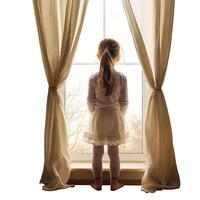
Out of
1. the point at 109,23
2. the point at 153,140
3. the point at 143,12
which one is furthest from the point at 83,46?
the point at 153,140

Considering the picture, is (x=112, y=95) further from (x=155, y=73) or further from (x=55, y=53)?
(x=55, y=53)

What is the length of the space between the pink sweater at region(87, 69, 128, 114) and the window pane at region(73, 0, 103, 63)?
→ 0.98ft

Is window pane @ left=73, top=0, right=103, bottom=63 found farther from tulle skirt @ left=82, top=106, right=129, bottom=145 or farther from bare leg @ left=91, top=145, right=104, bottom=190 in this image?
bare leg @ left=91, top=145, right=104, bottom=190

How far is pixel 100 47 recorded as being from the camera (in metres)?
3.22

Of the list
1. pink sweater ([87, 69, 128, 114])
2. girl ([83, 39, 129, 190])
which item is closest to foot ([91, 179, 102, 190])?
girl ([83, 39, 129, 190])

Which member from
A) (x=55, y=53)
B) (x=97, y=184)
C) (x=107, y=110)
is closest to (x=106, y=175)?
(x=97, y=184)

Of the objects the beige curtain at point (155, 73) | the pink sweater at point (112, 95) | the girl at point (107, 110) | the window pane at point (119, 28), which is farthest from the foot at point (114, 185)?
the window pane at point (119, 28)

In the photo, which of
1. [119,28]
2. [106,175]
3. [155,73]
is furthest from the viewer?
[119,28]

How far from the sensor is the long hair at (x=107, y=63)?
10.4 feet

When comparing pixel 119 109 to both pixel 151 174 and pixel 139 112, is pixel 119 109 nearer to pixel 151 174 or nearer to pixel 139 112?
pixel 139 112

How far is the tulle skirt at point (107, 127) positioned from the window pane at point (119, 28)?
19.4 inches

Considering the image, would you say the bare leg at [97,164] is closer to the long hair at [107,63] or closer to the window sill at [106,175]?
the window sill at [106,175]

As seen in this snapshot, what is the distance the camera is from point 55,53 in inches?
124

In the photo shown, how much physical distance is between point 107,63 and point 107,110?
1.13 ft
